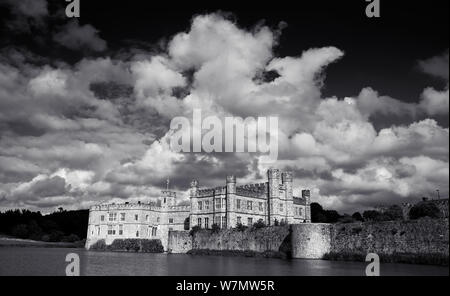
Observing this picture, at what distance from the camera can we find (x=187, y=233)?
196 feet

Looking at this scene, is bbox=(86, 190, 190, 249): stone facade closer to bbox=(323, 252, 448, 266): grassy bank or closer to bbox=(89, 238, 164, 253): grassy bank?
bbox=(89, 238, 164, 253): grassy bank

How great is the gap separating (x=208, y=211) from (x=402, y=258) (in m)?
34.3

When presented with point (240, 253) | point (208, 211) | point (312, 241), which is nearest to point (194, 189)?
point (208, 211)

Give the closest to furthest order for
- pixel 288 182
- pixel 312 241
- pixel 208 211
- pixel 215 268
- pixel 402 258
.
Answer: pixel 215 268 < pixel 402 258 < pixel 312 241 < pixel 208 211 < pixel 288 182

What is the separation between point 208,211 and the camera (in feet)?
211

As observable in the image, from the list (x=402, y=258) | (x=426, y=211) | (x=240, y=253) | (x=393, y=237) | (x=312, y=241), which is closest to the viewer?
(x=402, y=258)

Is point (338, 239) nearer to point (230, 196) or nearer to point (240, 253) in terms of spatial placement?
point (240, 253)

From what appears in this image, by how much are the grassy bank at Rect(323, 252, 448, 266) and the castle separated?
2299cm

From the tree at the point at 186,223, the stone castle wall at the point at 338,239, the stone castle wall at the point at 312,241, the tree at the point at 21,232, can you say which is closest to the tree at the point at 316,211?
the tree at the point at 186,223

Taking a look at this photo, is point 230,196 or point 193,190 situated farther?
point 193,190

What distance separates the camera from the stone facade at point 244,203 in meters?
62.2

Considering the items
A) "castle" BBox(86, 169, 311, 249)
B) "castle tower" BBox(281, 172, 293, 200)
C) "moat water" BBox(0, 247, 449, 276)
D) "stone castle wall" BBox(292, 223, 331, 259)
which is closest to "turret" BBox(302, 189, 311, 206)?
"castle" BBox(86, 169, 311, 249)

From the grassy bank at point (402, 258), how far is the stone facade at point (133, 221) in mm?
37724
